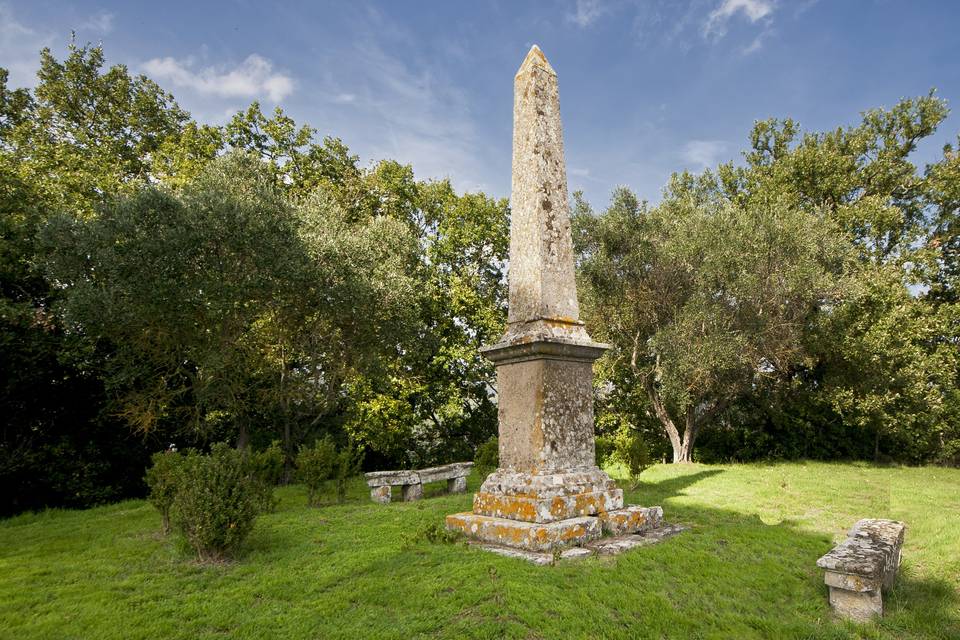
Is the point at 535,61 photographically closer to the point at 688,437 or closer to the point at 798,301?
the point at 798,301

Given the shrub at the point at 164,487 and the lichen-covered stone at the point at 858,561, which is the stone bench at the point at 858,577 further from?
the shrub at the point at 164,487

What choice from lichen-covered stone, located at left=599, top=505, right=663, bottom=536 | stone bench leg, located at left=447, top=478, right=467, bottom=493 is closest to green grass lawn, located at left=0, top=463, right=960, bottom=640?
lichen-covered stone, located at left=599, top=505, right=663, bottom=536

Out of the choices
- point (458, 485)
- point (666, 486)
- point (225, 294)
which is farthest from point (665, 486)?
point (225, 294)

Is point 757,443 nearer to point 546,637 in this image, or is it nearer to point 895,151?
point 895,151

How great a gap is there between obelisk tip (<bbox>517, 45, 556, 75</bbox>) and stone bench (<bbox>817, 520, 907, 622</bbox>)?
6959 mm

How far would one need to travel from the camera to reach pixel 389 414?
18.4 m

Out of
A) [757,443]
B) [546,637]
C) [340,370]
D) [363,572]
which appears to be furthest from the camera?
[757,443]

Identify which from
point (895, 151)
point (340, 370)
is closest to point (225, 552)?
point (340, 370)

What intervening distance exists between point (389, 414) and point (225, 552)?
12193 millimetres

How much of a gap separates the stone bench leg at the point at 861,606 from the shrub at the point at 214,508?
6340 millimetres

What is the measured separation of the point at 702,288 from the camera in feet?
55.8

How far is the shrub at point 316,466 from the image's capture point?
34.4 feet

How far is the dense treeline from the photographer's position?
13.0 metres

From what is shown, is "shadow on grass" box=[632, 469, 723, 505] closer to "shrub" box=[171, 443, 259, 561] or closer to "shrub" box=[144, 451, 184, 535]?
"shrub" box=[171, 443, 259, 561]
